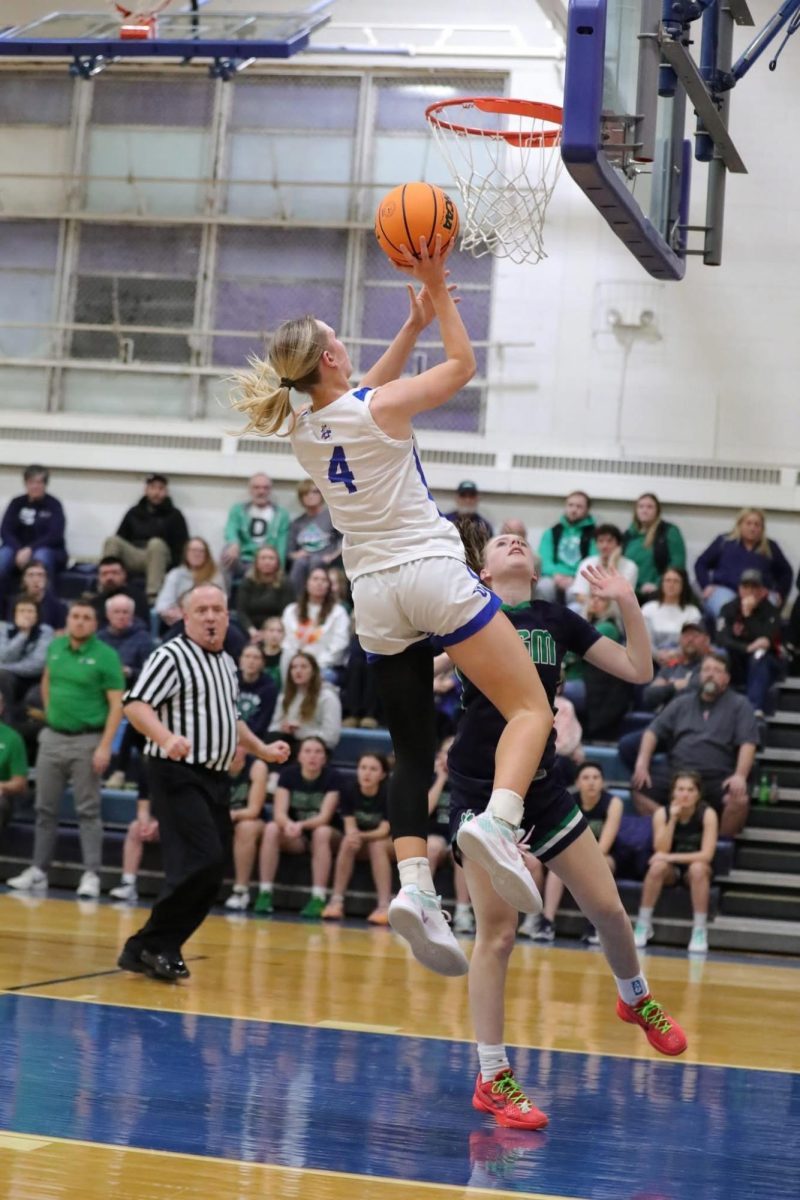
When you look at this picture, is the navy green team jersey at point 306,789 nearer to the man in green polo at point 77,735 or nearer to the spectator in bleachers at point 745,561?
the man in green polo at point 77,735

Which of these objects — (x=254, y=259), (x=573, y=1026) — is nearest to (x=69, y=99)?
(x=254, y=259)

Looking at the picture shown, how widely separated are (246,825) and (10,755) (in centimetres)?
198

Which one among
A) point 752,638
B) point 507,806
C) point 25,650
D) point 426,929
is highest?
point 752,638

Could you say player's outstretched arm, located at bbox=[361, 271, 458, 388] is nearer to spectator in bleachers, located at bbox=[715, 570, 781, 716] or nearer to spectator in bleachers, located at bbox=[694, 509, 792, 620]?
spectator in bleachers, located at bbox=[715, 570, 781, 716]

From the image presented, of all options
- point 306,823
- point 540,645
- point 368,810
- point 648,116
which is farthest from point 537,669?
point 306,823

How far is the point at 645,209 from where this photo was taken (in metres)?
6.27

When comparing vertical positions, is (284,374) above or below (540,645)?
above

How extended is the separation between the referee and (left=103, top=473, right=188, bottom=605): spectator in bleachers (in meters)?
7.17

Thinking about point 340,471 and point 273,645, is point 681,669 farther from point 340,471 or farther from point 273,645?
point 340,471

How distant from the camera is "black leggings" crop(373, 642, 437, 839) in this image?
4.68 meters

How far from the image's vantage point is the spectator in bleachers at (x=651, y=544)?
13.7m

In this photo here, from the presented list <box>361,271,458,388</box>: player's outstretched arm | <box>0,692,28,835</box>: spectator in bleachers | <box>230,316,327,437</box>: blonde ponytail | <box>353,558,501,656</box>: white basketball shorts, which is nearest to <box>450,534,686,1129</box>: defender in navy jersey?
<box>353,558,501,656</box>: white basketball shorts

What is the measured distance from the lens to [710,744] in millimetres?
11273

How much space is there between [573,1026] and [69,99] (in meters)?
12.8
